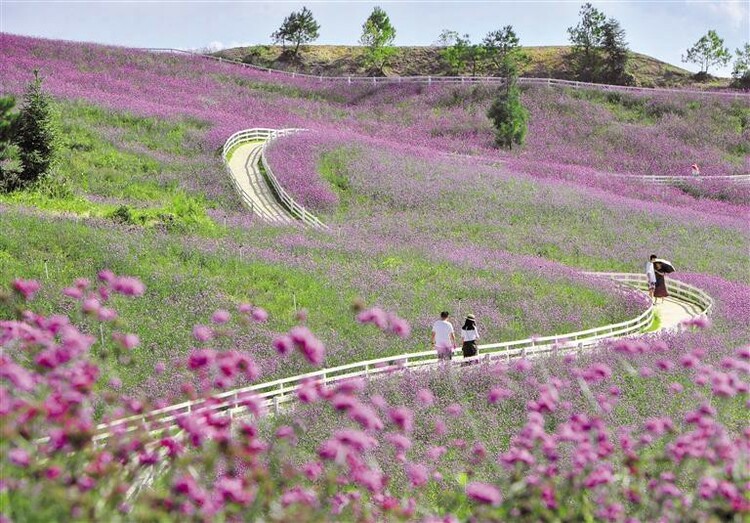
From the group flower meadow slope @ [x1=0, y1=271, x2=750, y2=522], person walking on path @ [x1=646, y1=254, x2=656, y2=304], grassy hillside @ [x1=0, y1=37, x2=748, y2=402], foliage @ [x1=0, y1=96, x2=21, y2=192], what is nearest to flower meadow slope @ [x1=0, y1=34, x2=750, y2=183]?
grassy hillside @ [x1=0, y1=37, x2=748, y2=402]

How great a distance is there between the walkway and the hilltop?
4211 cm

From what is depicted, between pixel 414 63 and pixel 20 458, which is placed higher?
pixel 414 63

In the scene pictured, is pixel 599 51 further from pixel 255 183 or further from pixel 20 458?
pixel 20 458

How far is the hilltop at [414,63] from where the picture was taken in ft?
303

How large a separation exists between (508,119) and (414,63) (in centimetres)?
4318

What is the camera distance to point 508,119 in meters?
59.3

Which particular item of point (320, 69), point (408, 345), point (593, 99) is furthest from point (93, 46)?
point (408, 345)

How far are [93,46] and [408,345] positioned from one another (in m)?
57.3

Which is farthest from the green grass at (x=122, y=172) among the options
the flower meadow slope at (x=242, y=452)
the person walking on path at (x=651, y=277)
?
the flower meadow slope at (x=242, y=452)

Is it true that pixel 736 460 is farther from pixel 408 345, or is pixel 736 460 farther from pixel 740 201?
pixel 740 201

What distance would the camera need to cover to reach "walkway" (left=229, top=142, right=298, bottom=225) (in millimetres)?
38625

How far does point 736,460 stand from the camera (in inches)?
268

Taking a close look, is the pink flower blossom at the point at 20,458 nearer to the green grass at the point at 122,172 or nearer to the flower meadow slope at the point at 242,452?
the flower meadow slope at the point at 242,452

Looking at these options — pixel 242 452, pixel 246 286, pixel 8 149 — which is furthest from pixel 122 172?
pixel 242 452
